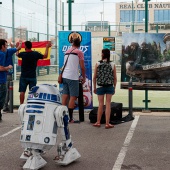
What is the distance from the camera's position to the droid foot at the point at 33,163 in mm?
5824

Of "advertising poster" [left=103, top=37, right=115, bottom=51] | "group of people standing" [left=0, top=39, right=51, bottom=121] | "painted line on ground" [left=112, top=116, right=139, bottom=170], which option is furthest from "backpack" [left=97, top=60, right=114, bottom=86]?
"advertising poster" [left=103, top=37, right=115, bottom=51]

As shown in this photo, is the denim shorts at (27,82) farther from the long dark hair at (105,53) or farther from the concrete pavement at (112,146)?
the long dark hair at (105,53)

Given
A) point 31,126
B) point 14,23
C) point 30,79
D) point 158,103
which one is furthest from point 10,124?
point 14,23

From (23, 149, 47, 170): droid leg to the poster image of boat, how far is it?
18.1 feet

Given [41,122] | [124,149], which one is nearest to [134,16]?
[124,149]

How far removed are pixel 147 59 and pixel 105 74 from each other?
239 cm

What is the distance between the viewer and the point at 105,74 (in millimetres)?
8898

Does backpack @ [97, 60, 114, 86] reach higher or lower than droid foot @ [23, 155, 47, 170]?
higher

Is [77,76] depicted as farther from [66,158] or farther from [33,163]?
[33,163]

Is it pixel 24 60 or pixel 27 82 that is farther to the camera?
pixel 27 82

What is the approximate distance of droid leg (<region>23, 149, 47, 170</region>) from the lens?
19.1ft

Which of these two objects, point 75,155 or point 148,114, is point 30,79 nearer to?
point 148,114

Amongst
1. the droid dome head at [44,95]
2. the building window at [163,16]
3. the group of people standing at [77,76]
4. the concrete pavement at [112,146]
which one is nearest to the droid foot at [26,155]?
the concrete pavement at [112,146]

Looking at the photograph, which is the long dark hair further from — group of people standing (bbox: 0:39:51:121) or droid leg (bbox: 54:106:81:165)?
droid leg (bbox: 54:106:81:165)
